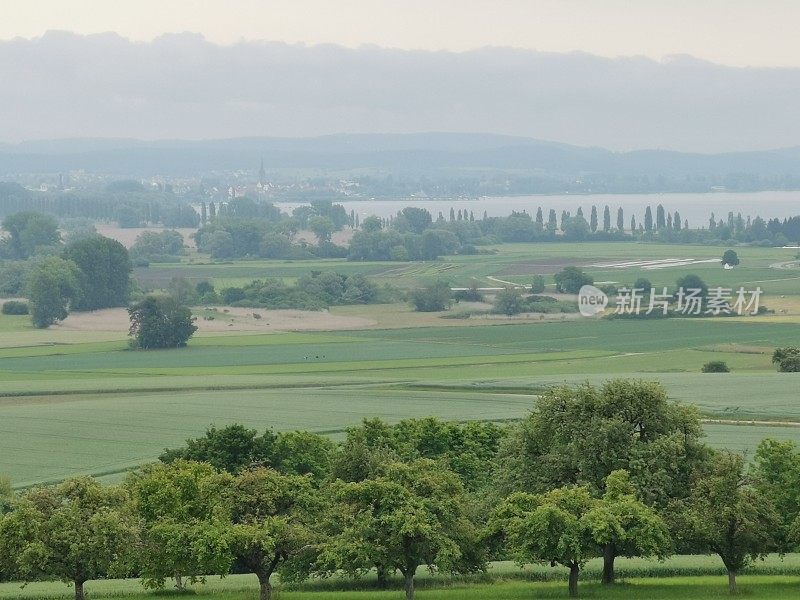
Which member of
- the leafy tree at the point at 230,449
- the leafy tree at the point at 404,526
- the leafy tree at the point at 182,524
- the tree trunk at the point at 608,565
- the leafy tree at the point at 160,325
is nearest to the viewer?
the leafy tree at the point at 404,526

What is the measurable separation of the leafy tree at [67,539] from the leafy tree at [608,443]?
12.0m

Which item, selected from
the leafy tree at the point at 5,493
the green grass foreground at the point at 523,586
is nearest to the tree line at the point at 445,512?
the green grass foreground at the point at 523,586

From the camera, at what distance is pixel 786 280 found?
153875 millimetres

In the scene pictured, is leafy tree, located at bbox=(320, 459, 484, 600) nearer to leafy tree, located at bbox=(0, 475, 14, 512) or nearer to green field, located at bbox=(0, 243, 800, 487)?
leafy tree, located at bbox=(0, 475, 14, 512)

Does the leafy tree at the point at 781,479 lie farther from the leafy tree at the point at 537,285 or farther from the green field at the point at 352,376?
the leafy tree at the point at 537,285

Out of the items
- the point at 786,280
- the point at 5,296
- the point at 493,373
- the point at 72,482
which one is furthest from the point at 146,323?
the point at 72,482

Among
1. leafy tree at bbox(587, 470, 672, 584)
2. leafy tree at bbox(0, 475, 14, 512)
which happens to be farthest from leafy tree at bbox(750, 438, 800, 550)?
leafy tree at bbox(0, 475, 14, 512)

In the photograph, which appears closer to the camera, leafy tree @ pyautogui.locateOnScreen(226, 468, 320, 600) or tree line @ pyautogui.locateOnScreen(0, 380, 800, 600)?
tree line @ pyautogui.locateOnScreen(0, 380, 800, 600)

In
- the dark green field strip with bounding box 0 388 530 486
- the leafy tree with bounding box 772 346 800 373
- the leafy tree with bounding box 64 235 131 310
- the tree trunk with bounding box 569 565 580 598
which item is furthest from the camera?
the leafy tree with bounding box 64 235 131 310

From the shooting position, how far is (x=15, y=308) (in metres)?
144

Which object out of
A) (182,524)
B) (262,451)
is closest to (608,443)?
(182,524)

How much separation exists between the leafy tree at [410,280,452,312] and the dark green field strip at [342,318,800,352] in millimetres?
14493

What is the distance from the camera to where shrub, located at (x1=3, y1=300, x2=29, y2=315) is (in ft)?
472

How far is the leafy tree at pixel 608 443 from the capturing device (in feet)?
148
